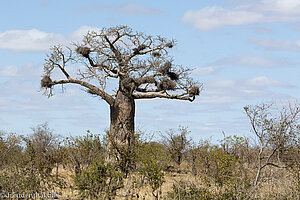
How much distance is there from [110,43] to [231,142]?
6721 mm

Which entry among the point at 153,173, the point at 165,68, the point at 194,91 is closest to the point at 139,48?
the point at 165,68

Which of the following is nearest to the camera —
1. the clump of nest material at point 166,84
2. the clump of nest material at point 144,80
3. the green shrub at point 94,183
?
the green shrub at point 94,183

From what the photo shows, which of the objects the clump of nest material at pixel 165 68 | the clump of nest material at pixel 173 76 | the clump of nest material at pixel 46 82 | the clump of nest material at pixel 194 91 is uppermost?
the clump of nest material at pixel 165 68

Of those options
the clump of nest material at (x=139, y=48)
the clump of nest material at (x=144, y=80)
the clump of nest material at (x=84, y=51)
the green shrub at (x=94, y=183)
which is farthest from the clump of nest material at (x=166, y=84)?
the green shrub at (x=94, y=183)

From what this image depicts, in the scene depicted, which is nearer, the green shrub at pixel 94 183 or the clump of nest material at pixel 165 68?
the green shrub at pixel 94 183

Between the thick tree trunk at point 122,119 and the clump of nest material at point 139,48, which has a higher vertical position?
the clump of nest material at point 139,48

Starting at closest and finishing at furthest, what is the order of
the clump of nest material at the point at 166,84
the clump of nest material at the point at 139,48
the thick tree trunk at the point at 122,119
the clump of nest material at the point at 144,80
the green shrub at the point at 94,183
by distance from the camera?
the green shrub at the point at 94,183
the thick tree trunk at the point at 122,119
the clump of nest material at the point at 144,80
the clump of nest material at the point at 166,84
the clump of nest material at the point at 139,48

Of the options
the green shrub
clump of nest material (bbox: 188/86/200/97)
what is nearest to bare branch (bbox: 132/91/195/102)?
clump of nest material (bbox: 188/86/200/97)

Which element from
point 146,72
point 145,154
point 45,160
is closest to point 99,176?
point 145,154

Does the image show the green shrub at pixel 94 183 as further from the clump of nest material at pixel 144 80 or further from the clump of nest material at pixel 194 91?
the clump of nest material at pixel 194 91

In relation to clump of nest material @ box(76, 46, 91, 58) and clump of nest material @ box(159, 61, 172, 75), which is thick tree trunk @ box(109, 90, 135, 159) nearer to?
clump of nest material @ box(159, 61, 172, 75)

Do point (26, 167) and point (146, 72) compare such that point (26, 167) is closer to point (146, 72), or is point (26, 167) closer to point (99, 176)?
point (99, 176)

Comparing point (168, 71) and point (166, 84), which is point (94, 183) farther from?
point (168, 71)

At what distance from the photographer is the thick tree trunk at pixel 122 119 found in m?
17.0
